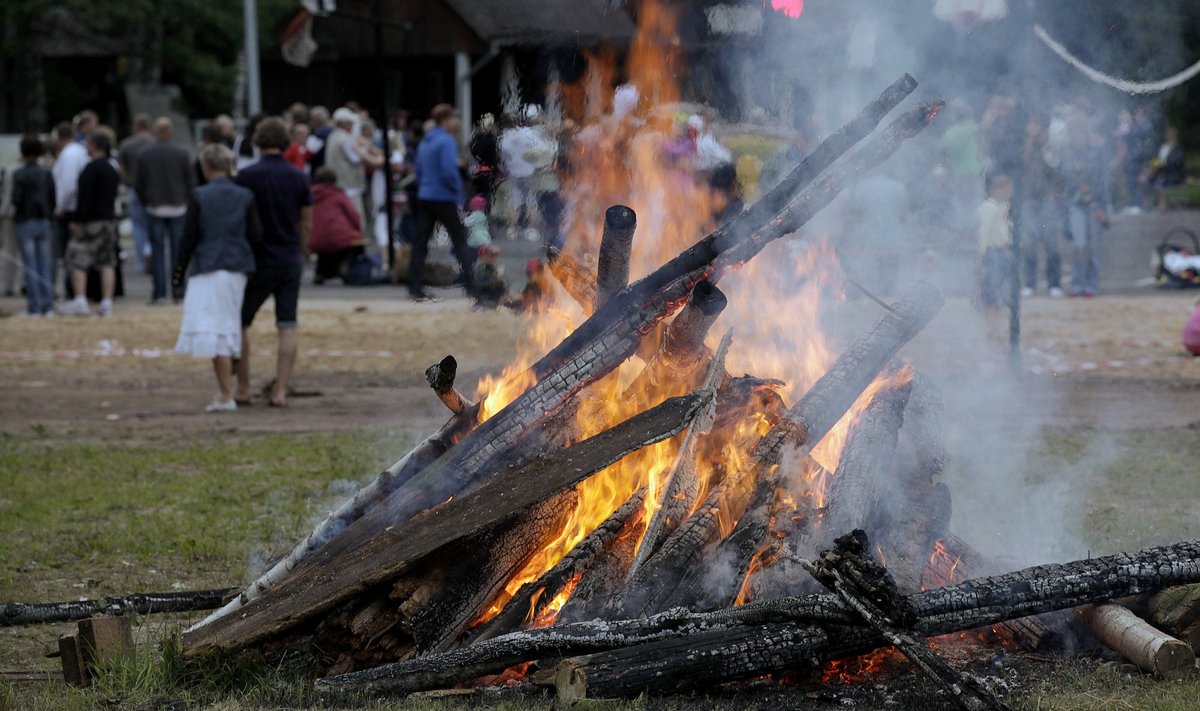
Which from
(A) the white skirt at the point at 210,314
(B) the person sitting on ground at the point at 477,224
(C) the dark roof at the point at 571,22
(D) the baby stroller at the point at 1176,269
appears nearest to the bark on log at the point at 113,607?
(C) the dark roof at the point at 571,22

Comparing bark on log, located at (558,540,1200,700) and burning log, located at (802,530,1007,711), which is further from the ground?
burning log, located at (802,530,1007,711)

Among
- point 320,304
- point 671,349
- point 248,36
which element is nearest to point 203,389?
point 320,304

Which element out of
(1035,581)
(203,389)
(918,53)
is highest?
(918,53)

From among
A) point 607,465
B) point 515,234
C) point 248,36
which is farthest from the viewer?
point 248,36

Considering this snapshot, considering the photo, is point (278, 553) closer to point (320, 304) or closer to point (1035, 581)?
point (1035, 581)

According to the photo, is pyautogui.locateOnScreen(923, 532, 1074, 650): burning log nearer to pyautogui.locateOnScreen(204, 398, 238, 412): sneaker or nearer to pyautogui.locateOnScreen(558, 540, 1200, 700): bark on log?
pyautogui.locateOnScreen(558, 540, 1200, 700): bark on log

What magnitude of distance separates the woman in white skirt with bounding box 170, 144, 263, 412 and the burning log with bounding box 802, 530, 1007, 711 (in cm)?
730

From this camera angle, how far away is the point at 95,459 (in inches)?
370

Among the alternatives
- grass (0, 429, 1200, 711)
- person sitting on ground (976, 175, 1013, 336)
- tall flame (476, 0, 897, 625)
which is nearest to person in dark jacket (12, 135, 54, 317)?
grass (0, 429, 1200, 711)

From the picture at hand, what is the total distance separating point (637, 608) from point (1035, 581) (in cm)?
130

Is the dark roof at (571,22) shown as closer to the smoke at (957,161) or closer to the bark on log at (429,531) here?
the smoke at (957,161)

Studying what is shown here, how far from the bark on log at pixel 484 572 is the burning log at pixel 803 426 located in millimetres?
625

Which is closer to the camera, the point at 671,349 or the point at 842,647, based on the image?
the point at 842,647

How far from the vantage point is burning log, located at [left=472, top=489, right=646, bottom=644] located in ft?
15.9
